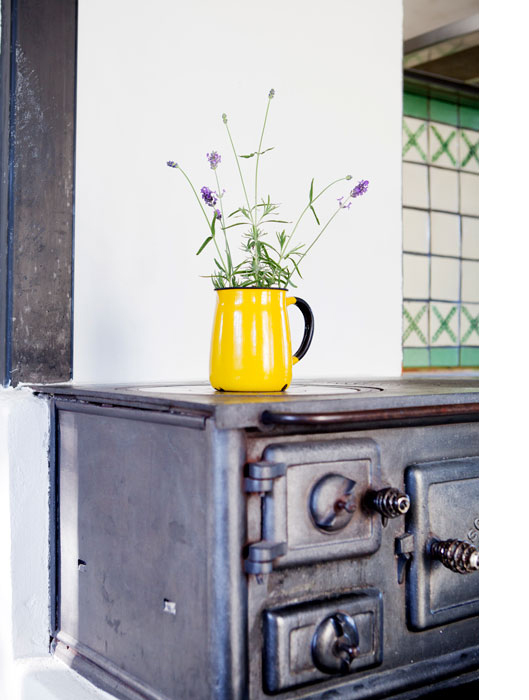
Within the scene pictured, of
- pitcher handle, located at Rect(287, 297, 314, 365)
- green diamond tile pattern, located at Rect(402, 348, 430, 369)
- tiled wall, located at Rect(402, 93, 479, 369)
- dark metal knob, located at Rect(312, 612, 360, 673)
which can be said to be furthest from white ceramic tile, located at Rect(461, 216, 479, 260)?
dark metal knob, located at Rect(312, 612, 360, 673)

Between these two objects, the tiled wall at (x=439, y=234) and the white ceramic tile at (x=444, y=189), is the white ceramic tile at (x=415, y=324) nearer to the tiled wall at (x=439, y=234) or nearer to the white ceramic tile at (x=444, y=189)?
the tiled wall at (x=439, y=234)

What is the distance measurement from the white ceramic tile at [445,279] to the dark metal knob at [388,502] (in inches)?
77.2

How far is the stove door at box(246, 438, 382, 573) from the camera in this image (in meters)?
1.07

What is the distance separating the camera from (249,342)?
1.36 metres

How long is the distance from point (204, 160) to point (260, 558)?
1.21m

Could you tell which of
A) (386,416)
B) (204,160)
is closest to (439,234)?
(204,160)

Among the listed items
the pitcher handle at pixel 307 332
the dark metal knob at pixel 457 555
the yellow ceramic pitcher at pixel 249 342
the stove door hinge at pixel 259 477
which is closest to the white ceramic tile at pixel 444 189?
the pitcher handle at pixel 307 332

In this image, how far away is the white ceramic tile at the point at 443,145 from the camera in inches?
120

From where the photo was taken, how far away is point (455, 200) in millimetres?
3098

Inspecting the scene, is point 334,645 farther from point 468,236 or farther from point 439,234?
point 468,236

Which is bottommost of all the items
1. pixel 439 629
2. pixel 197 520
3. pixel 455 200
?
pixel 439 629

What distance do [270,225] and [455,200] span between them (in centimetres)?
134

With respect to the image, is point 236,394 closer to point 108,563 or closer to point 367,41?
point 108,563
